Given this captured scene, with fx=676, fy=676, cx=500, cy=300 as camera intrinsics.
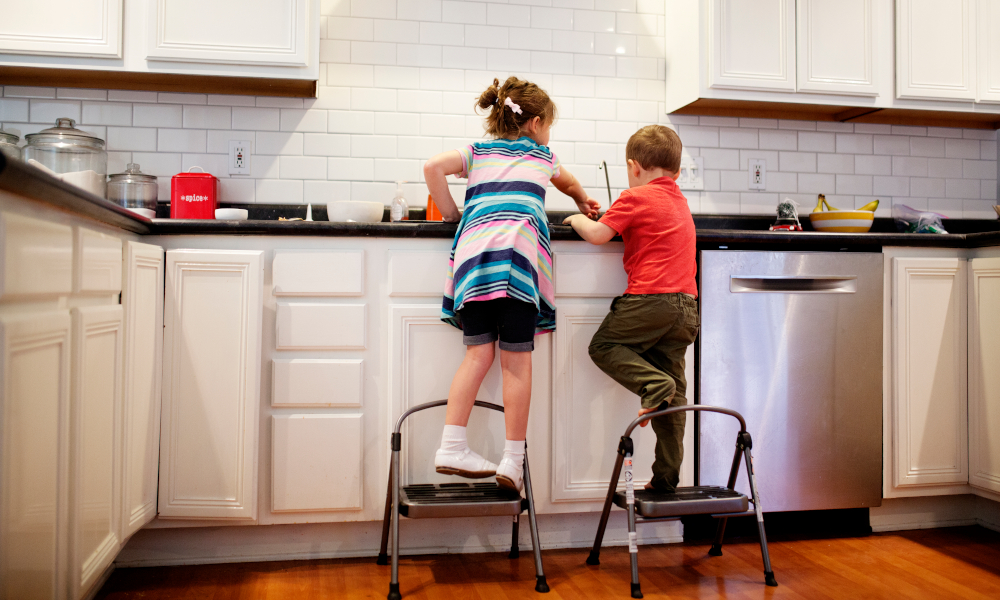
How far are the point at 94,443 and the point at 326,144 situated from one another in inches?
58.6

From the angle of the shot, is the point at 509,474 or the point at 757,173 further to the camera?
the point at 757,173

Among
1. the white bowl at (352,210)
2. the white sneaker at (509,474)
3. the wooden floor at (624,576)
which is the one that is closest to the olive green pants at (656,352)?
the wooden floor at (624,576)

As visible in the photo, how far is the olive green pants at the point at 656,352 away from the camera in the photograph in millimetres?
1796

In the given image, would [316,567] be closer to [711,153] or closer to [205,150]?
[205,150]

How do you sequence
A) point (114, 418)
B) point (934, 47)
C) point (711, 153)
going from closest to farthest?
point (114, 418), point (934, 47), point (711, 153)

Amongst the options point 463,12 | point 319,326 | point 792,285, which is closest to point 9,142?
point 319,326

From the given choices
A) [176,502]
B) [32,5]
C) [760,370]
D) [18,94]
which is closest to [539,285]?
[760,370]

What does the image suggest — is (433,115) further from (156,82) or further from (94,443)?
(94,443)

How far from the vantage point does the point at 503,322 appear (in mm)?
1782

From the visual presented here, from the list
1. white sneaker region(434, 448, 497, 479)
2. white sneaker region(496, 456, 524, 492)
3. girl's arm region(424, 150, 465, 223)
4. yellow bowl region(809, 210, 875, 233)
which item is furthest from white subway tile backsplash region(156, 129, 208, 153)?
yellow bowl region(809, 210, 875, 233)

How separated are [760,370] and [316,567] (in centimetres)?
140

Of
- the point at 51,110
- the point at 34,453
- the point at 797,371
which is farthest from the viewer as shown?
the point at 51,110

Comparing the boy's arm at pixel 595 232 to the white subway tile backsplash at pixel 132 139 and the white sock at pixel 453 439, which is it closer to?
the white sock at pixel 453 439

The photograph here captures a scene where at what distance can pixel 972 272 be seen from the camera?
2176mm
